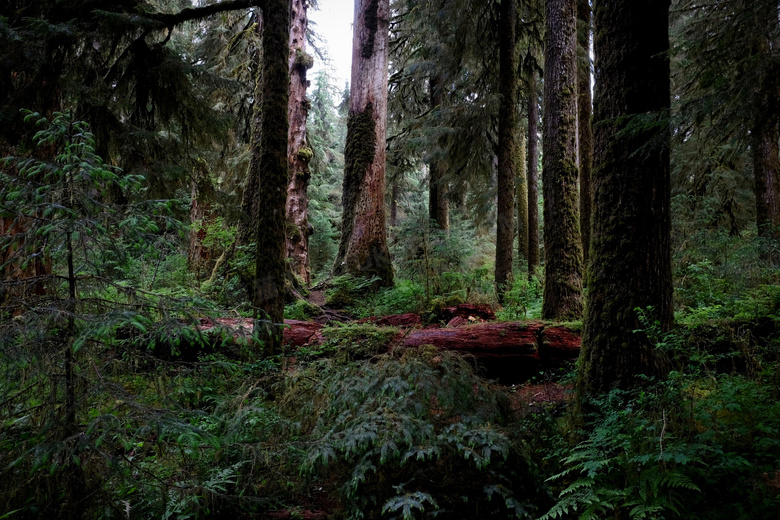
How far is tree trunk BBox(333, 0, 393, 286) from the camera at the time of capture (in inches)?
401

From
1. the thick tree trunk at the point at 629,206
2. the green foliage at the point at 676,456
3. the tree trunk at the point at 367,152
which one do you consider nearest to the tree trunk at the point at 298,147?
the tree trunk at the point at 367,152

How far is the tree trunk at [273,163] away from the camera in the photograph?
539 cm

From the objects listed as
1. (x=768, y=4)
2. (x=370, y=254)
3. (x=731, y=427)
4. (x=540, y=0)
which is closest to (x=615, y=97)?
(x=768, y=4)

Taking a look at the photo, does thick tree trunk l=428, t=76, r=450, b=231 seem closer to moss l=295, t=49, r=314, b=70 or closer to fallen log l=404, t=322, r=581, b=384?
moss l=295, t=49, r=314, b=70

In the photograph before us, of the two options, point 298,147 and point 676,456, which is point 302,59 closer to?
point 298,147

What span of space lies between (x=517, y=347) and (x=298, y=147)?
26.2ft

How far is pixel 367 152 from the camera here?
1048cm

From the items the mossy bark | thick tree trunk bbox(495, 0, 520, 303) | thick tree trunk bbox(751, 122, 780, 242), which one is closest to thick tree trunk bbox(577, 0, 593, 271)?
thick tree trunk bbox(495, 0, 520, 303)

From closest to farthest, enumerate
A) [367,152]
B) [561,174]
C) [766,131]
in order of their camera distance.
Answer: [766,131]
[561,174]
[367,152]

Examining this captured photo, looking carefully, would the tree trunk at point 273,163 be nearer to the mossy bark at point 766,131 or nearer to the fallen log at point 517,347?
the fallen log at point 517,347

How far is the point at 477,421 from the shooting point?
3045mm

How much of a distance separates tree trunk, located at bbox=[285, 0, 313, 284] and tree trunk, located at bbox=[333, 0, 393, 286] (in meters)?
1.18

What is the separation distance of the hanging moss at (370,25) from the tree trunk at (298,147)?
153cm

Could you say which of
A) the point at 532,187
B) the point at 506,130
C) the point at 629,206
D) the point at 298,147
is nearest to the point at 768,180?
the point at 532,187
